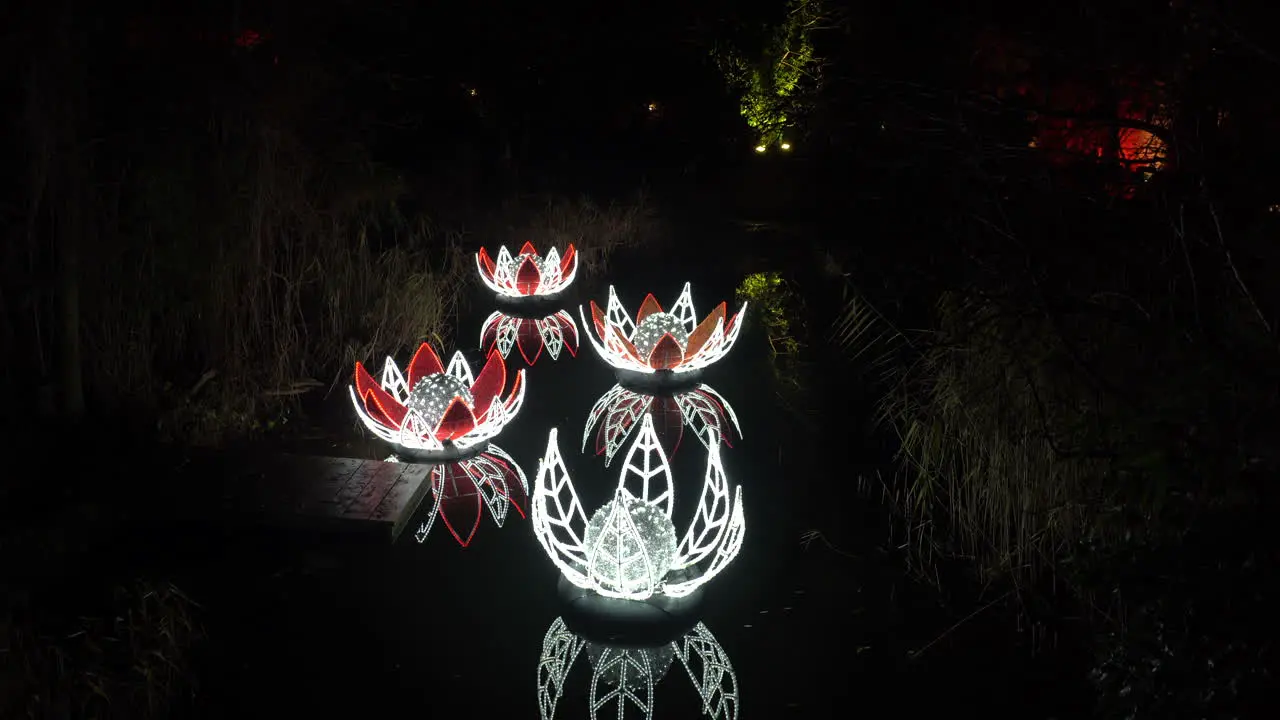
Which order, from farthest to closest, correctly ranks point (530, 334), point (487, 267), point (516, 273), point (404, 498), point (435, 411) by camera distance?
point (487, 267)
point (516, 273)
point (530, 334)
point (435, 411)
point (404, 498)

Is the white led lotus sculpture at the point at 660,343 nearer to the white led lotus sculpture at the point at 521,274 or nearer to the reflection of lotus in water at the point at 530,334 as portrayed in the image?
the reflection of lotus in water at the point at 530,334

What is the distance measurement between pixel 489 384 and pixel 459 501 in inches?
25.1

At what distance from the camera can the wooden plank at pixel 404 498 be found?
414 centimetres

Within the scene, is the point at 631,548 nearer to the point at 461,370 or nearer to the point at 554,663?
the point at 554,663

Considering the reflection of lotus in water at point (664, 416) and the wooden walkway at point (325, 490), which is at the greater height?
the wooden walkway at point (325, 490)

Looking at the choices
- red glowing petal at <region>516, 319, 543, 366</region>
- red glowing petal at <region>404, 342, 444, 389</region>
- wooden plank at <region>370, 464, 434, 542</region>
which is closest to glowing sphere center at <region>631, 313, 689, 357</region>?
red glowing petal at <region>404, 342, 444, 389</region>

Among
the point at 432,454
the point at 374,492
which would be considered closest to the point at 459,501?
the point at 432,454

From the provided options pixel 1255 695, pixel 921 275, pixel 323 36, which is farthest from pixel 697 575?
pixel 323 36

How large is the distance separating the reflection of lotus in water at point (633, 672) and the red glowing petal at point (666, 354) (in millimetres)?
2393

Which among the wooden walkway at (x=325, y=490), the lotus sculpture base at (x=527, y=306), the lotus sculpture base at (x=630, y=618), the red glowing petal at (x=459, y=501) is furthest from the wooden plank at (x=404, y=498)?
the lotus sculpture base at (x=527, y=306)

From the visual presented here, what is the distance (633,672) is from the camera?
3240mm

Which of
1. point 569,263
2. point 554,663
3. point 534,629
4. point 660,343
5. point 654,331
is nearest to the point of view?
point 554,663

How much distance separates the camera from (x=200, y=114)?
5773mm

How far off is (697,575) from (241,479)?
2213 mm
